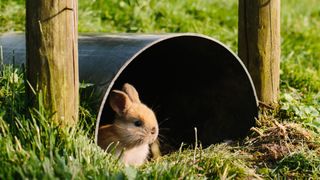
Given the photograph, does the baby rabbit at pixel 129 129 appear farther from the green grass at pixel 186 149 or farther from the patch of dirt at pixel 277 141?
the patch of dirt at pixel 277 141

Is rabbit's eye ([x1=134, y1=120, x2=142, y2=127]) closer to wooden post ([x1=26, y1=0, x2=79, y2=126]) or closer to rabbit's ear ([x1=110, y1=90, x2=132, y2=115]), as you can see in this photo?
rabbit's ear ([x1=110, y1=90, x2=132, y2=115])

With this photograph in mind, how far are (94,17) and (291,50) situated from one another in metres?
2.13

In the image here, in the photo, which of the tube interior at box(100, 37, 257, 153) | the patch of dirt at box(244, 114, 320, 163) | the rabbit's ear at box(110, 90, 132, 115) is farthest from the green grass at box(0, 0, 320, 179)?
the rabbit's ear at box(110, 90, 132, 115)

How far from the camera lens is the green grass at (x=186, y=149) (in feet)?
13.6

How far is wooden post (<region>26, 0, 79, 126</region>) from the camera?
14.4 ft

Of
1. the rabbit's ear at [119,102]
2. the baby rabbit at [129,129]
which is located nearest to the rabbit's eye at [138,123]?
the baby rabbit at [129,129]

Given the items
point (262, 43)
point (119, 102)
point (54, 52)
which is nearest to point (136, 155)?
point (119, 102)

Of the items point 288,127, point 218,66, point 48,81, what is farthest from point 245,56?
point 48,81

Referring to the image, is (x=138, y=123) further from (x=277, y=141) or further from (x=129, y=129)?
(x=277, y=141)

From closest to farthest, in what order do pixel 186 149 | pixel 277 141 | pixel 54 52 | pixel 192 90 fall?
pixel 54 52
pixel 277 141
pixel 186 149
pixel 192 90

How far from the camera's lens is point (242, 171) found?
4.75 meters

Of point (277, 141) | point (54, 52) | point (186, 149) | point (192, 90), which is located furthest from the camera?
point (192, 90)

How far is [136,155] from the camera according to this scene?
5.59m

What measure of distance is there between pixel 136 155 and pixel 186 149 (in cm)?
44
